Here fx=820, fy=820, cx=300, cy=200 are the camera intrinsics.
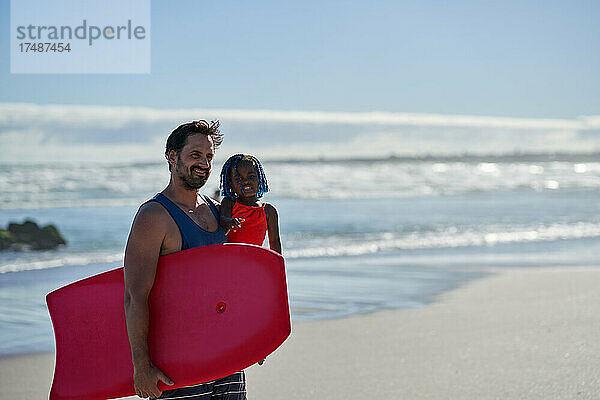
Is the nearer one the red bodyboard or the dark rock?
the red bodyboard

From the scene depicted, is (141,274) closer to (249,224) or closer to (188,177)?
(188,177)

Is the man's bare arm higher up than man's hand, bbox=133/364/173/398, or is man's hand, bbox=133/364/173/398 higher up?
the man's bare arm

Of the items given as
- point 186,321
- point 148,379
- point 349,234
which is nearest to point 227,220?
point 186,321

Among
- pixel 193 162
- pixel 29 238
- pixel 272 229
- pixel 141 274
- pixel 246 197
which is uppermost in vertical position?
pixel 193 162

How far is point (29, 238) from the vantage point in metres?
12.0

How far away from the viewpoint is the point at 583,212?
17453mm

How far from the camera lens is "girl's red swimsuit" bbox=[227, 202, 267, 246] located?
119 inches

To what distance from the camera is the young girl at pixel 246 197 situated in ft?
9.92

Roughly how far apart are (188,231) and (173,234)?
0.06 m

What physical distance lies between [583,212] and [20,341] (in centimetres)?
1421

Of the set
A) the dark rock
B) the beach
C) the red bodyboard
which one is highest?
the red bodyboard

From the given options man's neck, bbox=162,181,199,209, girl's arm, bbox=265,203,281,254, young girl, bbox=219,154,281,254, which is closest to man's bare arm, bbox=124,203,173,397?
man's neck, bbox=162,181,199,209

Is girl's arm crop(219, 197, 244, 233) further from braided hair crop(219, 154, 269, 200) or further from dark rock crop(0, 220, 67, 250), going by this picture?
dark rock crop(0, 220, 67, 250)

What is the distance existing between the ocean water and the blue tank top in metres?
3.24
